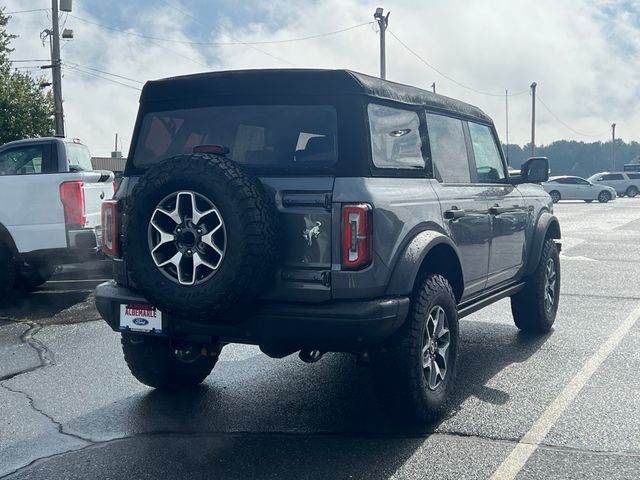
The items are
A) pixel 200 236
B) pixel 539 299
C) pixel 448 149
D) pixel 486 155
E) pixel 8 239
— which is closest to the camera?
pixel 200 236

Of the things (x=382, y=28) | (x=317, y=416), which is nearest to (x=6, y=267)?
(x=317, y=416)

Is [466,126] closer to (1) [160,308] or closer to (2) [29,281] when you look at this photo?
(1) [160,308]

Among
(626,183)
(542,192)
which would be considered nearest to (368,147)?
(542,192)

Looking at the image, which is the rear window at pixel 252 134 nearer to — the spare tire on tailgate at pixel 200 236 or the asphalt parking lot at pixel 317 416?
the spare tire on tailgate at pixel 200 236

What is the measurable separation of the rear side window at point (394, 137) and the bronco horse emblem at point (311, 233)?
54cm

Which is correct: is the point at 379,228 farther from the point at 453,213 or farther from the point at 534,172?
the point at 534,172

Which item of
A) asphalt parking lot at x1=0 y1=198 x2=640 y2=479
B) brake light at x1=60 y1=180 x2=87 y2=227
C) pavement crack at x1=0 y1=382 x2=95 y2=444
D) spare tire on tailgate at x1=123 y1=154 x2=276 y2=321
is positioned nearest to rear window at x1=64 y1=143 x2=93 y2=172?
brake light at x1=60 y1=180 x2=87 y2=227

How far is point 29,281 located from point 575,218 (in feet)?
64.5

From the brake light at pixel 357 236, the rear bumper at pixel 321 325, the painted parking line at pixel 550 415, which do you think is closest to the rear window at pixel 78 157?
the rear bumper at pixel 321 325

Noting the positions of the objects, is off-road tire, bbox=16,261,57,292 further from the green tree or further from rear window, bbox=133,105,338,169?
the green tree

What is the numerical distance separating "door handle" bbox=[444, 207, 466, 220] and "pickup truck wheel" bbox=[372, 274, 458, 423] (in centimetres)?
41

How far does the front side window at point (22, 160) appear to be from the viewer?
9180mm

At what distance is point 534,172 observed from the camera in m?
6.58

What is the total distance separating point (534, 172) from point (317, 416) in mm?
3046
